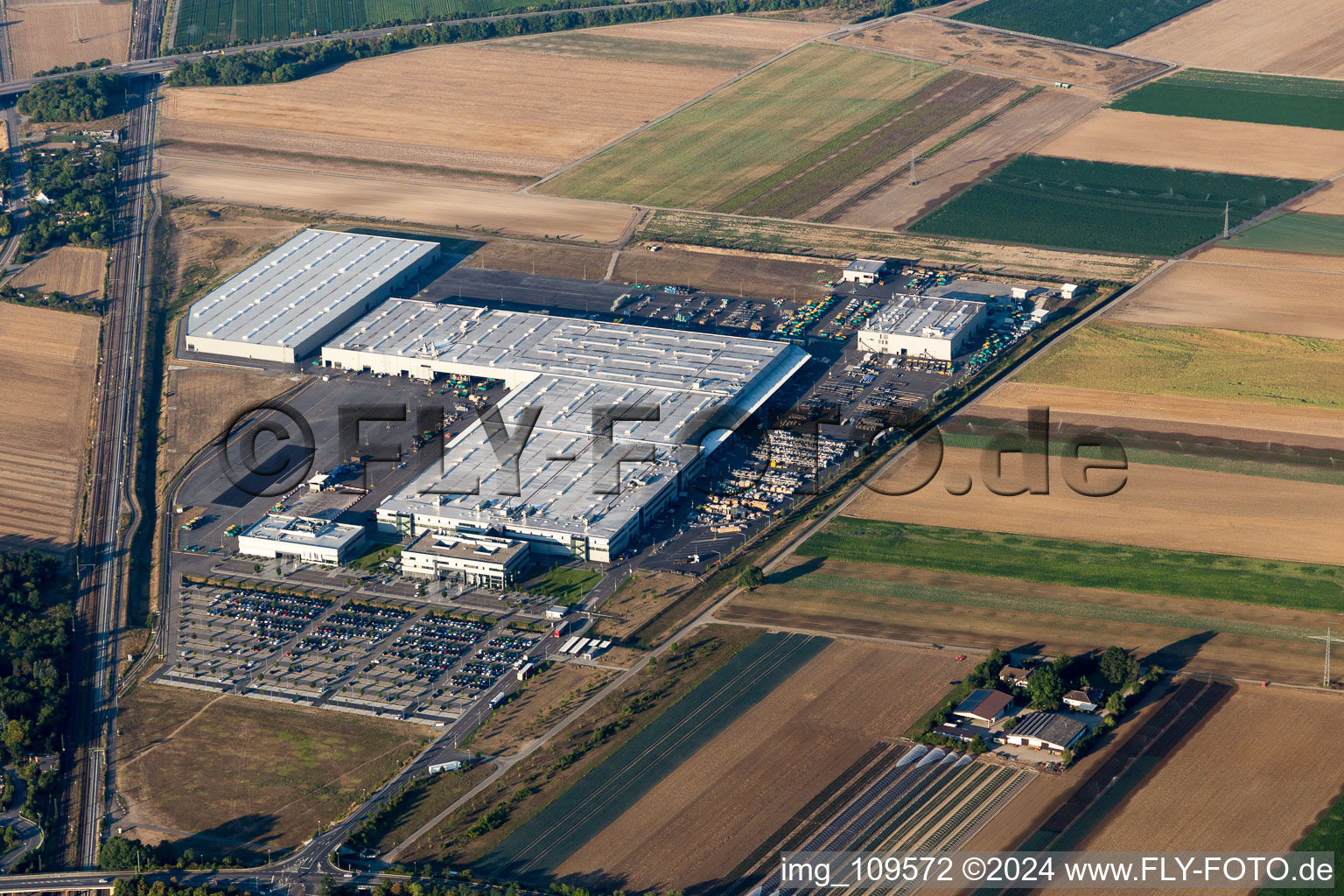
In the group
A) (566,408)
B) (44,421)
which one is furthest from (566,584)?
(44,421)

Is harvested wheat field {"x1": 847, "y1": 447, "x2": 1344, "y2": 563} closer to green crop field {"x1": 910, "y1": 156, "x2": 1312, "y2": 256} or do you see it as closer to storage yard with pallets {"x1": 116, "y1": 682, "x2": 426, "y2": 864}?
storage yard with pallets {"x1": 116, "y1": 682, "x2": 426, "y2": 864}

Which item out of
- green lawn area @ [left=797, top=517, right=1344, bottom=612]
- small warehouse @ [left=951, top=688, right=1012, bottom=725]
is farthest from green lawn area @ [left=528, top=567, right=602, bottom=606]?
small warehouse @ [left=951, top=688, right=1012, bottom=725]

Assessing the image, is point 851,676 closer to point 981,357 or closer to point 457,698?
point 457,698

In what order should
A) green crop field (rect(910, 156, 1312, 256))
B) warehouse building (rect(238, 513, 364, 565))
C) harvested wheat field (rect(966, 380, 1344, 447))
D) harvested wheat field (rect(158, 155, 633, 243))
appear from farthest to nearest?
harvested wheat field (rect(158, 155, 633, 243))
green crop field (rect(910, 156, 1312, 256))
harvested wheat field (rect(966, 380, 1344, 447))
warehouse building (rect(238, 513, 364, 565))

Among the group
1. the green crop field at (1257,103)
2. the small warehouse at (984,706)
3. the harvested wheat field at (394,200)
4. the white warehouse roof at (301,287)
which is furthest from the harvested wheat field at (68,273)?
the green crop field at (1257,103)

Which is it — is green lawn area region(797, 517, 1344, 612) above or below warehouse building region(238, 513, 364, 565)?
below

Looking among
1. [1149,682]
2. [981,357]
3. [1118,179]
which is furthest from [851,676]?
[1118,179]
